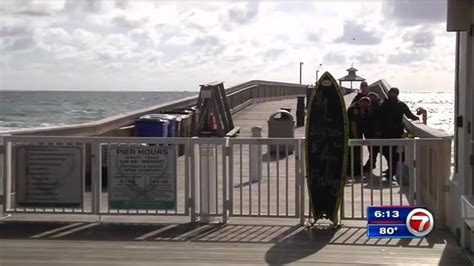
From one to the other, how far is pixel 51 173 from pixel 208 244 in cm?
228

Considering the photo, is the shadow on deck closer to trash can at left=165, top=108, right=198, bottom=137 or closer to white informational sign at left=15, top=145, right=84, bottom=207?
white informational sign at left=15, top=145, right=84, bottom=207

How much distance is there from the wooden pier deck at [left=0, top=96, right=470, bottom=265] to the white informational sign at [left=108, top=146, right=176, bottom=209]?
10.5 inches

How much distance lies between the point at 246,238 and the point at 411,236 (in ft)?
5.73

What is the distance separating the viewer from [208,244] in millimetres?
7551

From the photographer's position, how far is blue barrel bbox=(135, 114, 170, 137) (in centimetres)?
1418

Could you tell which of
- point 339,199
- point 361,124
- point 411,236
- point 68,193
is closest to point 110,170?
point 68,193

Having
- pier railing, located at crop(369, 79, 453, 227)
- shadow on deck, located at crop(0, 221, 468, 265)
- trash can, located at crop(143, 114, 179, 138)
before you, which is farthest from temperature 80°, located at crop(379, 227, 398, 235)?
trash can, located at crop(143, 114, 179, 138)

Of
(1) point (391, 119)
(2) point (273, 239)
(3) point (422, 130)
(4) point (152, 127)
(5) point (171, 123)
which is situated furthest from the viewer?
(5) point (171, 123)

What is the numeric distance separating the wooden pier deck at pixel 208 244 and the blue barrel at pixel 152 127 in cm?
548

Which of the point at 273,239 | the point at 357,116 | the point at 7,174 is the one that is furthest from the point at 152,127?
the point at 273,239

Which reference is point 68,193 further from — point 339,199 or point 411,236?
point 411,236

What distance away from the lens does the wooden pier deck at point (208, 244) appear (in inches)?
273

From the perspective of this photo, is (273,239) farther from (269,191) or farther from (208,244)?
(269,191)
